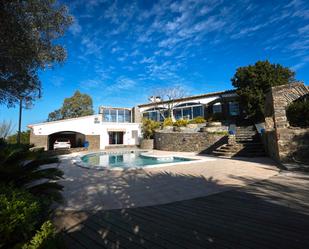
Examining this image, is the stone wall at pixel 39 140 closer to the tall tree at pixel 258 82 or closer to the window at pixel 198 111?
the window at pixel 198 111

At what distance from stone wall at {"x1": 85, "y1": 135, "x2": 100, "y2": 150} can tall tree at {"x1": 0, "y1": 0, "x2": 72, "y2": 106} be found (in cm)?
1591

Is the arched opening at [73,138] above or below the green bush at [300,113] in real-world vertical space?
below

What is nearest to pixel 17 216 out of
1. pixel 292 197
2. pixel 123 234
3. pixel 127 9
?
pixel 123 234

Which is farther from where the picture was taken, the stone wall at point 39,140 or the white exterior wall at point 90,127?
the white exterior wall at point 90,127

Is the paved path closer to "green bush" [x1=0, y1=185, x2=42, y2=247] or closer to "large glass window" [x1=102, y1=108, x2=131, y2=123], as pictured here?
"green bush" [x1=0, y1=185, x2=42, y2=247]

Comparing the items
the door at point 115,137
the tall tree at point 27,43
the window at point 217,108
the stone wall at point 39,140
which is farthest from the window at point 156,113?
the tall tree at point 27,43

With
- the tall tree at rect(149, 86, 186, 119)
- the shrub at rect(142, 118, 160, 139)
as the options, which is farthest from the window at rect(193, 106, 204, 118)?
the shrub at rect(142, 118, 160, 139)

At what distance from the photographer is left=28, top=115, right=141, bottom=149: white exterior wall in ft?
73.6

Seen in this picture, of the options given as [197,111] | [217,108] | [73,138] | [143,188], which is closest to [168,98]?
[197,111]

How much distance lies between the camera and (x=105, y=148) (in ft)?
89.5

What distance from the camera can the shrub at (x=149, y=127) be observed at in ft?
87.9

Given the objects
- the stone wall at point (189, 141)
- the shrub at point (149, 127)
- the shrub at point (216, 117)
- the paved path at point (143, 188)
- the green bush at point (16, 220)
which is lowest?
the paved path at point (143, 188)

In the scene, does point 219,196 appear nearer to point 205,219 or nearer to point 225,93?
point 205,219

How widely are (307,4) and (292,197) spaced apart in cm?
1072
